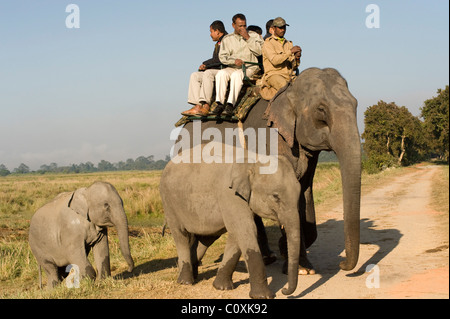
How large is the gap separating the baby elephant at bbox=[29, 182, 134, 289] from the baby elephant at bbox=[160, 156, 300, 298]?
2.90 feet

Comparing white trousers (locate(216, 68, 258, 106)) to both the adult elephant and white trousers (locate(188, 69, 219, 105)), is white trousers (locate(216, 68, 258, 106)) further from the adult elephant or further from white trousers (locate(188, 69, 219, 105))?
the adult elephant

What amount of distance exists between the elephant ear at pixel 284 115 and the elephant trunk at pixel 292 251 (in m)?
1.30

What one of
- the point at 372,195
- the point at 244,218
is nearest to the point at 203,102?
the point at 244,218

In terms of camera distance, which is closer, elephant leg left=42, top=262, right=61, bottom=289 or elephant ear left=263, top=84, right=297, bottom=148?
elephant ear left=263, top=84, right=297, bottom=148

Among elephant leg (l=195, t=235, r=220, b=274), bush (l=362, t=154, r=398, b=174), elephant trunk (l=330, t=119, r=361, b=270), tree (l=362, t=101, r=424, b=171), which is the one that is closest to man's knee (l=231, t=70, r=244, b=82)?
elephant leg (l=195, t=235, r=220, b=274)

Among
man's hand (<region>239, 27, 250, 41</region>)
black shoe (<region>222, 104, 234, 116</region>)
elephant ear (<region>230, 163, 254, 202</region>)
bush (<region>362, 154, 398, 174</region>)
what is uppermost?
man's hand (<region>239, 27, 250, 41</region>)

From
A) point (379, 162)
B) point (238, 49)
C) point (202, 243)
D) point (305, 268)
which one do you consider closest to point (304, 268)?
point (305, 268)

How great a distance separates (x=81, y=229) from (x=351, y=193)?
13.4ft

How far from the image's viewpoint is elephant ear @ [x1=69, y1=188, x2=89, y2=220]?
321 inches

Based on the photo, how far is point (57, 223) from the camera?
27.4 feet

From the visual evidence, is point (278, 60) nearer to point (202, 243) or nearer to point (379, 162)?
point (202, 243)

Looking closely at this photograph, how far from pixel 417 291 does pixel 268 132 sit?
2776 mm

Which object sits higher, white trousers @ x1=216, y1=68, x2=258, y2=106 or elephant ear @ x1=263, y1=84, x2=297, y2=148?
white trousers @ x1=216, y1=68, x2=258, y2=106
